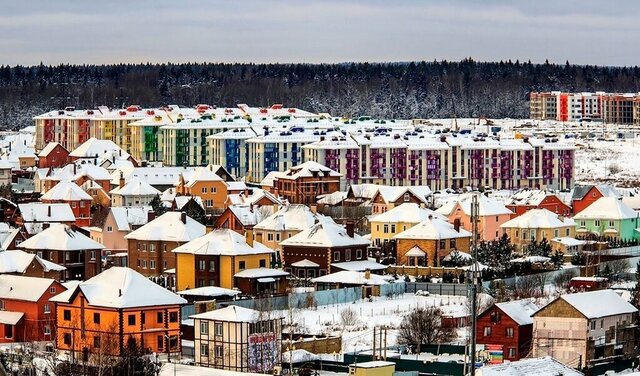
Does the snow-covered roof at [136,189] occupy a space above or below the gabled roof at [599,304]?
below

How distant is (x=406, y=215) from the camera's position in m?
A: 49.3

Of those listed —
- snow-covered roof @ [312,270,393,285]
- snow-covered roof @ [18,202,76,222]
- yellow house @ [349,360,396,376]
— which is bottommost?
snow-covered roof @ [312,270,393,285]

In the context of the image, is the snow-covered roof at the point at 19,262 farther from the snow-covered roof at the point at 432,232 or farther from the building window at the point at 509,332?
the building window at the point at 509,332

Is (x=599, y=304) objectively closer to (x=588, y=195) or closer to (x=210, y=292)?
(x=210, y=292)

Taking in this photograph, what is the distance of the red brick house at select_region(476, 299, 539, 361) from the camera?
3178 centimetres

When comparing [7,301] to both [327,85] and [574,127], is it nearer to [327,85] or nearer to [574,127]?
[574,127]

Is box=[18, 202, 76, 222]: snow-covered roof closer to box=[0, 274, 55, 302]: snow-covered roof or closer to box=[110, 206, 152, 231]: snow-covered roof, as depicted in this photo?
box=[110, 206, 152, 231]: snow-covered roof

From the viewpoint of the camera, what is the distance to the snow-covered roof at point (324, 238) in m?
43.4

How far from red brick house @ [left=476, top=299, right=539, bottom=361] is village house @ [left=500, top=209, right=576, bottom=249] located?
17.6 m

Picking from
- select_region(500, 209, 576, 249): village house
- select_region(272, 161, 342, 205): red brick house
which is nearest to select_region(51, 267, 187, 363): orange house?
select_region(500, 209, 576, 249): village house

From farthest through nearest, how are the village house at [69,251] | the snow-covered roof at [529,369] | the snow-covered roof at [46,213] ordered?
the snow-covered roof at [46,213], the village house at [69,251], the snow-covered roof at [529,369]

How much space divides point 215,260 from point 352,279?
3152 millimetres

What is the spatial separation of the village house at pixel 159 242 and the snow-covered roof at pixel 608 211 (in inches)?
549

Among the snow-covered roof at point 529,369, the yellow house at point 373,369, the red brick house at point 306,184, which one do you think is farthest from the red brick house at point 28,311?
the red brick house at point 306,184
